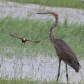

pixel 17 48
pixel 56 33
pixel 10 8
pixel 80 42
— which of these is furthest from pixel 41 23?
pixel 10 8

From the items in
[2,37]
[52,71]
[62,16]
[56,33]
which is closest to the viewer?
[52,71]

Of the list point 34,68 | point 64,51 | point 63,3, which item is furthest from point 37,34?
point 63,3

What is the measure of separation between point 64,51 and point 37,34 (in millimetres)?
4422

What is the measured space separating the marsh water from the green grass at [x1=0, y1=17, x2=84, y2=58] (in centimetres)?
69

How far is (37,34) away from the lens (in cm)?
1323

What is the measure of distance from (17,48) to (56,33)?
2.10 m

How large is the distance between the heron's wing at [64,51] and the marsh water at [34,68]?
0.43 meters

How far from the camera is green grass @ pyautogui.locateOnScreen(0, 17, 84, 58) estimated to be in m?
12.0

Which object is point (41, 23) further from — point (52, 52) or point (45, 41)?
point (52, 52)

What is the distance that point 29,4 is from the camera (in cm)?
2158

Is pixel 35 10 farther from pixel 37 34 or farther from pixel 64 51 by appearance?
pixel 64 51

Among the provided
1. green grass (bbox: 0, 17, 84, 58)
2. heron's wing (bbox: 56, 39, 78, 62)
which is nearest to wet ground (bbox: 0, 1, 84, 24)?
green grass (bbox: 0, 17, 84, 58)

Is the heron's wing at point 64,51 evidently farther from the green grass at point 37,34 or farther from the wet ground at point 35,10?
the wet ground at point 35,10

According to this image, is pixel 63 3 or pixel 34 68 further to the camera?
pixel 63 3
